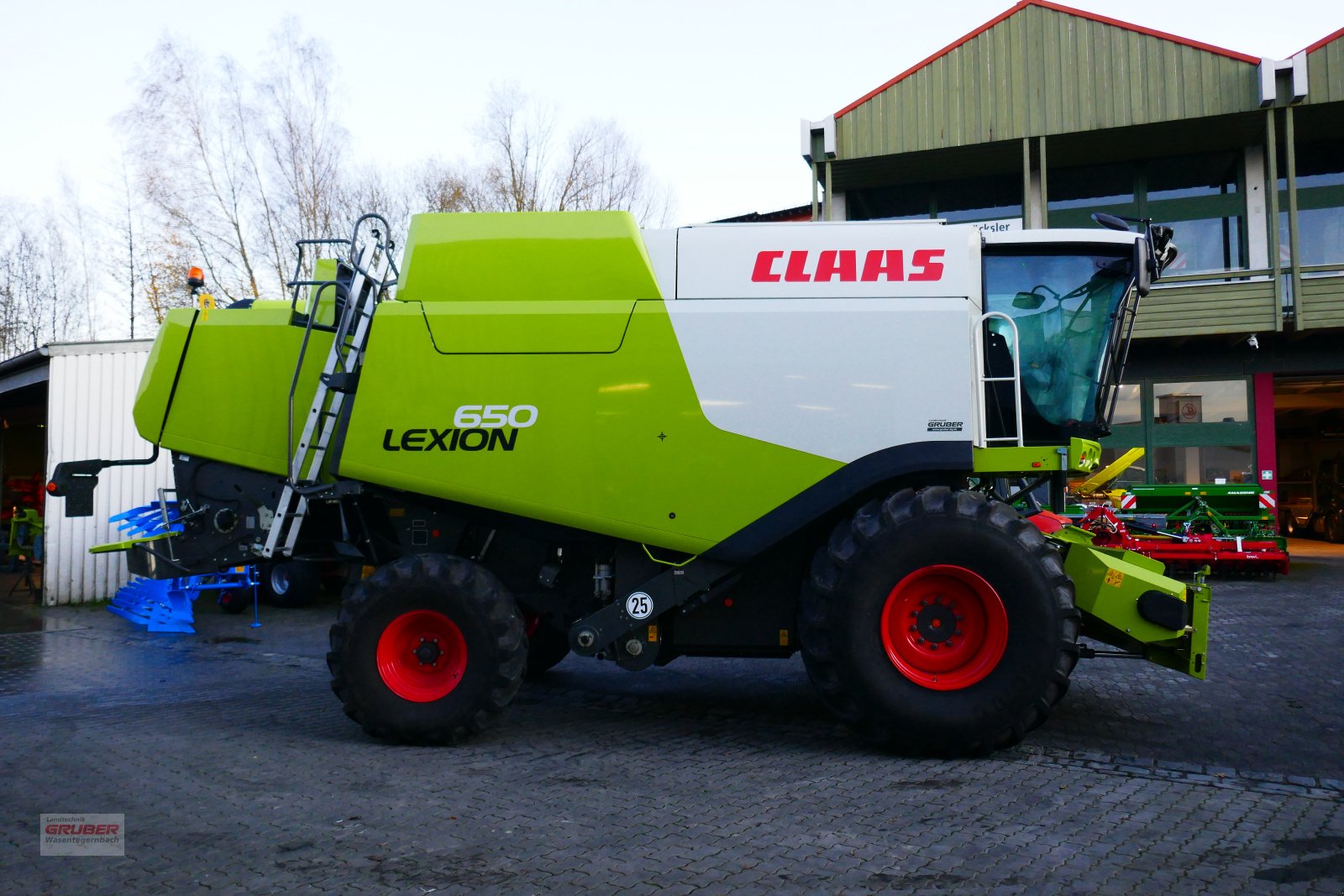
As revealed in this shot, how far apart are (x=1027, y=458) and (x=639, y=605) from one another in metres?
2.38

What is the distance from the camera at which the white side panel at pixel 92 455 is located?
1379cm

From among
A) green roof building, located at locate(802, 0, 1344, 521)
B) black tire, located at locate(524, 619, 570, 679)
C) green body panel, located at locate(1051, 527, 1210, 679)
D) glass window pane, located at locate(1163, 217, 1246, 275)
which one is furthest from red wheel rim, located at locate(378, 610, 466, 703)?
glass window pane, located at locate(1163, 217, 1246, 275)

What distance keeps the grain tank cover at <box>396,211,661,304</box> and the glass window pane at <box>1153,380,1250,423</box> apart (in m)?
15.6

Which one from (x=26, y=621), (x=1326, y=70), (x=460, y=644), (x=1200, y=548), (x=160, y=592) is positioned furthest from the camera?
(x=1326, y=70)

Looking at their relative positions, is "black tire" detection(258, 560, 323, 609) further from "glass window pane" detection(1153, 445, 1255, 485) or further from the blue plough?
"glass window pane" detection(1153, 445, 1255, 485)

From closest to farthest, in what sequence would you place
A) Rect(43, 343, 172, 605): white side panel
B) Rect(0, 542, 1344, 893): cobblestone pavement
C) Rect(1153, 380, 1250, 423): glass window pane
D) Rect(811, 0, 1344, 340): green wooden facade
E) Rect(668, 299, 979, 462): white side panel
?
Rect(0, 542, 1344, 893): cobblestone pavement < Rect(668, 299, 979, 462): white side panel < Rect(43, 343, 172, 605): white side panel < Rect(811, 0, 1344, 340): green wooden facade < Rect(1153, 380, 1250, 423): glass window pane

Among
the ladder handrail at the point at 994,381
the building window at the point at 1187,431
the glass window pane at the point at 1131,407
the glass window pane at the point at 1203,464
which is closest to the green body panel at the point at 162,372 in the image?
the ladder handrail at the point at 994,381

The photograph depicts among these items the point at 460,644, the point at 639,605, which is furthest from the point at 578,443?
the point at 460,644

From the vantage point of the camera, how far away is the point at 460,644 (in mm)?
5680

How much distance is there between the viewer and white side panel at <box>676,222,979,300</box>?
18.0 ft

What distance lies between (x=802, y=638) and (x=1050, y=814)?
1.57 meters

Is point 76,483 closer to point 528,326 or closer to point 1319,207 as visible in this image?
point 528,326

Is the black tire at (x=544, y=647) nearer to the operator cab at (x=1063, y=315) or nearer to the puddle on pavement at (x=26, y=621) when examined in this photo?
the operator cab at (x=1063, y=315)

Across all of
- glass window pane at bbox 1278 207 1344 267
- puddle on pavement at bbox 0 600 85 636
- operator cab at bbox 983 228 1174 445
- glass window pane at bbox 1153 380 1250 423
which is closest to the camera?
operator cab at bbox 983 228 1174 445
